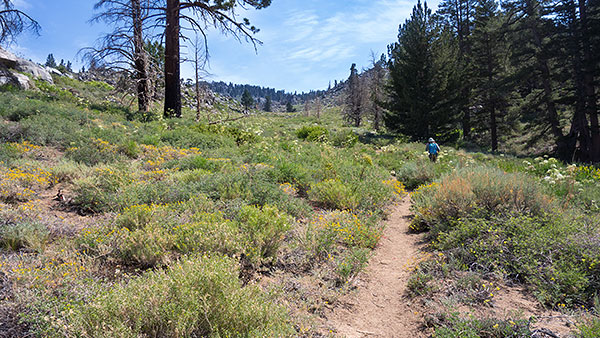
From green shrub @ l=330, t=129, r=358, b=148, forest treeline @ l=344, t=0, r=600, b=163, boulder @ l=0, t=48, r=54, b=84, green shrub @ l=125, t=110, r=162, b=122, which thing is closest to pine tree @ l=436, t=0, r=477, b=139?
forest treeline @ l=344, t=0, r=600, b=163

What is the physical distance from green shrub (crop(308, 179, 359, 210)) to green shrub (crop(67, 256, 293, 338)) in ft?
11.7

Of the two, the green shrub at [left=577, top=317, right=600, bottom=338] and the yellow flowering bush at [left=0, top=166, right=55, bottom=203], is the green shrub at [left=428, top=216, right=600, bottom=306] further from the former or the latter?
the yellow flowering bush at [left=0, top=166, right=55, bottom=203]

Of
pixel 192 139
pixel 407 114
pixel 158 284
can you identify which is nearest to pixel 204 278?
pixel 158 284

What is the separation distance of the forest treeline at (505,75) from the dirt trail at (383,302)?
17.6 m

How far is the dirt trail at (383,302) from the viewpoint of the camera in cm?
290

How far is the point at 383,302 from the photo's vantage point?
3.38 meters

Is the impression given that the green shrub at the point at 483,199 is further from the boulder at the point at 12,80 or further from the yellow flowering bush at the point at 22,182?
the boulder at the point at 12,80

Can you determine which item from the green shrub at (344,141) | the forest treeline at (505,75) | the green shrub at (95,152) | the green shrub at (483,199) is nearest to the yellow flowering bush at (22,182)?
the green shrub at (95,152)

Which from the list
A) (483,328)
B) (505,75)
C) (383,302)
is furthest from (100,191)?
(505,75)

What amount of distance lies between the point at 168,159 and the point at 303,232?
5.33 meters

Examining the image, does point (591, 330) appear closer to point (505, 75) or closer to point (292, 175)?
point (292, 175)

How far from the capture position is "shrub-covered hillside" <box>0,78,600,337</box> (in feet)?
7.63

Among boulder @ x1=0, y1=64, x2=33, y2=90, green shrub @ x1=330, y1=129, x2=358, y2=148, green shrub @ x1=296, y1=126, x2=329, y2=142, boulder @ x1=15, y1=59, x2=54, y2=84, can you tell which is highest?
boulder @ x1=15, y1=59, x2=54, y2=84

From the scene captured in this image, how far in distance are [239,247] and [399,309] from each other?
1947 millimetres
